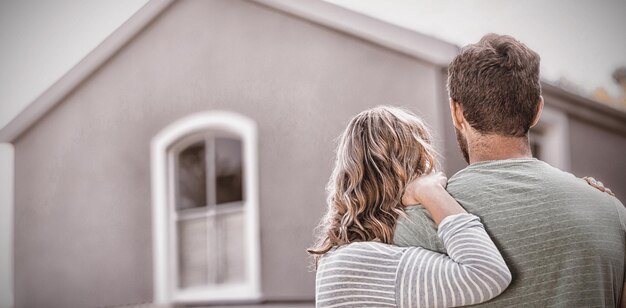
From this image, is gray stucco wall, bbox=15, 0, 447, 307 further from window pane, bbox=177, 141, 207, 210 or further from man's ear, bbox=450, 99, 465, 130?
man's ear, bbox=450, 99, 465, 130

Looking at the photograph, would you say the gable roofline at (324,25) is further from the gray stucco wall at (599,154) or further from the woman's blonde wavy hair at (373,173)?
the woman's blonde wavy hair at (373,173)

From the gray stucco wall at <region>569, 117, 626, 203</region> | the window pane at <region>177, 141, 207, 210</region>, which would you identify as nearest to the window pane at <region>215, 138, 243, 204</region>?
the window pane at <region>177, 141, 207, 210</region>

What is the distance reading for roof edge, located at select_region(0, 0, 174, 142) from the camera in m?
6.73

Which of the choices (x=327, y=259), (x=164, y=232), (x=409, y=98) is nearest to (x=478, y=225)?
(x=327, y=259)

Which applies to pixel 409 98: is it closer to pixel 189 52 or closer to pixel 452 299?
pixel 189 52

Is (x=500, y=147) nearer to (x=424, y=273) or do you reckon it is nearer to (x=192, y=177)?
(x=424, y=273)

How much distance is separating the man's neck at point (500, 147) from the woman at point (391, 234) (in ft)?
0.32

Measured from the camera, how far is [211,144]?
6246 mm

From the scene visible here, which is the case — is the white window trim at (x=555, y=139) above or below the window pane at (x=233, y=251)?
above

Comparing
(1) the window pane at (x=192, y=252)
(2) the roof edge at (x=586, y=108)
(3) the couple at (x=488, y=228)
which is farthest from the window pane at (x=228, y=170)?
(3) the couple at (x=488, y=228)

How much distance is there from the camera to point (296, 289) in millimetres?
5605

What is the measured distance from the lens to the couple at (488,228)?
1.41 m

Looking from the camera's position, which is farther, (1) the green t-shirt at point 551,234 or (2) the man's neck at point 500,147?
(2) the man's neck at point 500,147

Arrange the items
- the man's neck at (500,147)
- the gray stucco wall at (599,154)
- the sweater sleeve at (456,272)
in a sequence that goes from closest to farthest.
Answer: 1. the sweater sleeve at (456,272)
2. the man's neck at (500,147)
3. the gray stucco wall at (599,154)
